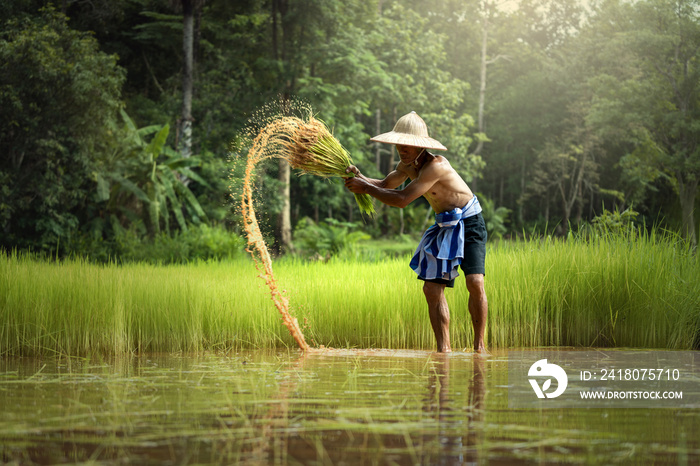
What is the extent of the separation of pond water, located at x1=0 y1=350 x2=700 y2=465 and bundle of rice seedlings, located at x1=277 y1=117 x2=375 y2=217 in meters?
1.71

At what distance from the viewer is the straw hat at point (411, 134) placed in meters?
5.31

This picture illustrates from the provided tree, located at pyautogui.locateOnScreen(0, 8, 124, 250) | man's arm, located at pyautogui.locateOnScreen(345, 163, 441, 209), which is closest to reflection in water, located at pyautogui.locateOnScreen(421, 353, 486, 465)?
man's arm, located at pyautogui.locateOnScreen(345, 163, 441, 209)

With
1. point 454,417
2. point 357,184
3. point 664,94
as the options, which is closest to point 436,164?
point 357,184

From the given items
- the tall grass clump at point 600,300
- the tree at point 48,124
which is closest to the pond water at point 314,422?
the tall grass clump at point 600,300

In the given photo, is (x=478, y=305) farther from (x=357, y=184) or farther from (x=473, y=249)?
(x=357, y=184)

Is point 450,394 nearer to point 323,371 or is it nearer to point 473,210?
point 323,371

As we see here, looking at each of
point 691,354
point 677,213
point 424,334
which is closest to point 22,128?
point 424,334

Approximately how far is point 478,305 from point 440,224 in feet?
2.27

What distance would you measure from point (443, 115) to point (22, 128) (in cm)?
1368

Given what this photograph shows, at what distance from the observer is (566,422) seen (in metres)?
2.98

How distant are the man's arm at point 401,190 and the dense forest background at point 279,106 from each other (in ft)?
9.62

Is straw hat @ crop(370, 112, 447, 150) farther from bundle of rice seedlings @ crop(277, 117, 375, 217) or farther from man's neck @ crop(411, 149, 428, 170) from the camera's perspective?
bundle of rice seedlings @ crop(277, 117, 375, 217)

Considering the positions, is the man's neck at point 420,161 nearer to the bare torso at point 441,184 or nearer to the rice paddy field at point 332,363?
the bare torso at point 441,184

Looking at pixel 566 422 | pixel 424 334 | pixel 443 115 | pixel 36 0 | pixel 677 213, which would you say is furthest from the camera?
pixel 677 213
